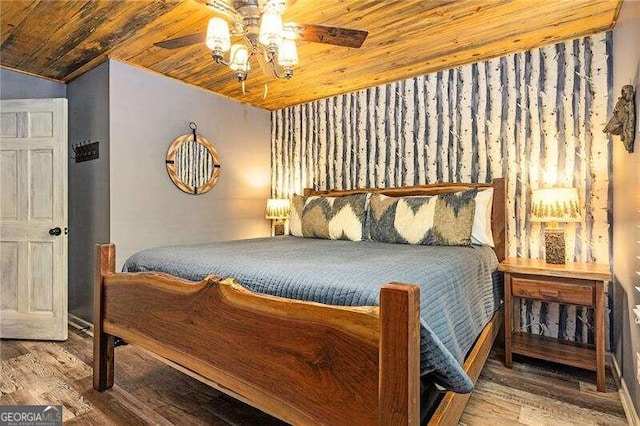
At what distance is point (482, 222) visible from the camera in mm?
2473

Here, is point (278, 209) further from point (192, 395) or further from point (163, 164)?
point (192, 395)

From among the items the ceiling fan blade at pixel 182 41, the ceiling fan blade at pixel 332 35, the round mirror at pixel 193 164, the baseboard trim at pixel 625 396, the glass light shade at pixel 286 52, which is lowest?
the baseboard trim at pixel 625 396

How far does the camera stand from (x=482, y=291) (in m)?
1.90

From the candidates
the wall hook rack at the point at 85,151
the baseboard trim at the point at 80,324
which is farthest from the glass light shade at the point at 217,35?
the baseboard trim at the point at 80,324

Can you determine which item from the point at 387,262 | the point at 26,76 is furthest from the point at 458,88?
the point at 26,76

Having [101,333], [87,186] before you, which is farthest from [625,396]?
[87,186]

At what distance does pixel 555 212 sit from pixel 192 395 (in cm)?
252

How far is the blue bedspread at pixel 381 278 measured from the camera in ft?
3.59

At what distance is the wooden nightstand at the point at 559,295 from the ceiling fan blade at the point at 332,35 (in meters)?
1.69

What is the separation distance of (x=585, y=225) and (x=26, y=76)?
484cm

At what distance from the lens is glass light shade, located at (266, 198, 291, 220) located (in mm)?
3967

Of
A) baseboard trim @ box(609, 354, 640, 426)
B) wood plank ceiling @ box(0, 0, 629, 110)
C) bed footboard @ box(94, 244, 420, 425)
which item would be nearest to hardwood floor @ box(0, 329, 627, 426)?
baseboard trim @ box(609, 354, 640, 426)

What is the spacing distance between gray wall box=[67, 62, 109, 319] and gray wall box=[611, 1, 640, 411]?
3520 mm

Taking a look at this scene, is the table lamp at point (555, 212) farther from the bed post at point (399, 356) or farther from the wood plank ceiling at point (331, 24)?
the bed post at point (399, 356)
